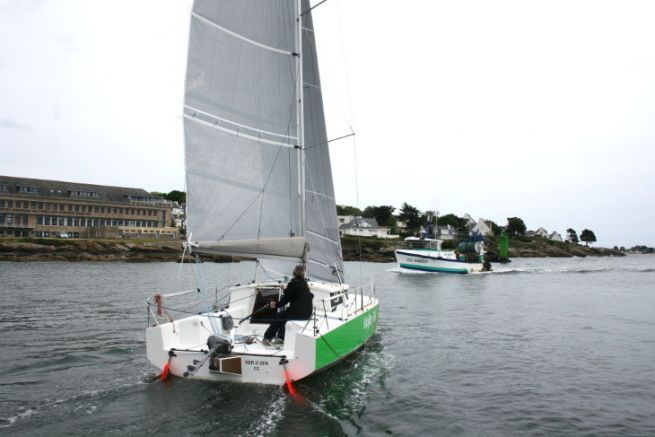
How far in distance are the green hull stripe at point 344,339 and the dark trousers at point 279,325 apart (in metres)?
1.04

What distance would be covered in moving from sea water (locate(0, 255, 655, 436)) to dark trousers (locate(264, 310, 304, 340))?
54.3 inches

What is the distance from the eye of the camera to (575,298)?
34.8 metres

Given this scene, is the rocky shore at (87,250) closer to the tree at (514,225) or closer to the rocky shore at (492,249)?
the rocky shore at (492,249)

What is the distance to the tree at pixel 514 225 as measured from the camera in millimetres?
168425

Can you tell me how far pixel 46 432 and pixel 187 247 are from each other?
16.4ft

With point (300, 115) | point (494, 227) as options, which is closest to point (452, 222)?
point (494, 227)

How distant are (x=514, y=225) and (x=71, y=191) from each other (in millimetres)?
130247

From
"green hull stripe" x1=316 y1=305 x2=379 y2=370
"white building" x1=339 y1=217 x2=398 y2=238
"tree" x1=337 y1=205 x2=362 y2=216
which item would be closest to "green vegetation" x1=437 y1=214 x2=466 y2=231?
"tree" x1=337 y1=205 x2=362 y2=216

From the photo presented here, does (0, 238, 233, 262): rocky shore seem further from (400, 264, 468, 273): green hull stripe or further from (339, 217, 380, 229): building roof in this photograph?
(339, 217, 380, 229): building roof

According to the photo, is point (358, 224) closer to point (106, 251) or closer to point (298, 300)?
point (106, 251)

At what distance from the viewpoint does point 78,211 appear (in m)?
101

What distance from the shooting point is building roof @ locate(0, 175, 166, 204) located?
310ft

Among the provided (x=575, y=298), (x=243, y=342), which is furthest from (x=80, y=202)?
(x=243, y=342)

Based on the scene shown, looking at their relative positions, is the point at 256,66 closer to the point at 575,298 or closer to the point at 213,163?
the point at 213,163
